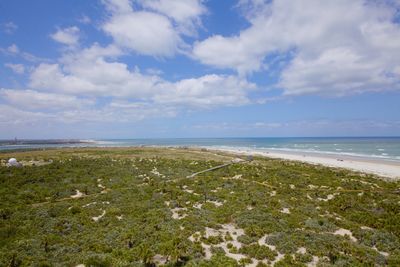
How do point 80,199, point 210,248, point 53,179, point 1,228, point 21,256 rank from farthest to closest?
point 53,179, point 80,199, point 1,228, point 210,248, point 21,256

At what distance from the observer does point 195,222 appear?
16.1 metres

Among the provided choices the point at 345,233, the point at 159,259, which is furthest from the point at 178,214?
the point at 345,233

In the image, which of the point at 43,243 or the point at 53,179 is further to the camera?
the point at 53,179

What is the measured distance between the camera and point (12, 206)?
1934cm

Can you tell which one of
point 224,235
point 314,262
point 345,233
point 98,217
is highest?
point 98,217

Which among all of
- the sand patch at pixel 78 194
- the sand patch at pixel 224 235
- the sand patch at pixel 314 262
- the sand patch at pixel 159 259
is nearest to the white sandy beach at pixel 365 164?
the sand patch at pixel 314 262

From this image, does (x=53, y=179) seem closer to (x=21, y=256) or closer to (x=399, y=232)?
(x=21, y=256)

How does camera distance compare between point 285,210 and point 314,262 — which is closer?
point 314,262

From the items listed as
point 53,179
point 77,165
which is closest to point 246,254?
point 53,179

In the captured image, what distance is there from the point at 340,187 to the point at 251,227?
16.6 m

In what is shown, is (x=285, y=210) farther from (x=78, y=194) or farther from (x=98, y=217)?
(x=78, y=194)

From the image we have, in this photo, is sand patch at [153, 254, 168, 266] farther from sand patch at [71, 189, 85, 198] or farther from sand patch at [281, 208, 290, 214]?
sand patch at [71, 189, 85, 198]

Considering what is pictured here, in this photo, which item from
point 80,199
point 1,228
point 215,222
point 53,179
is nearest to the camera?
point 1,228

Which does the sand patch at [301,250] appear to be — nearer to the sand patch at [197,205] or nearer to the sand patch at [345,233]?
the sand patch at [345,233]
